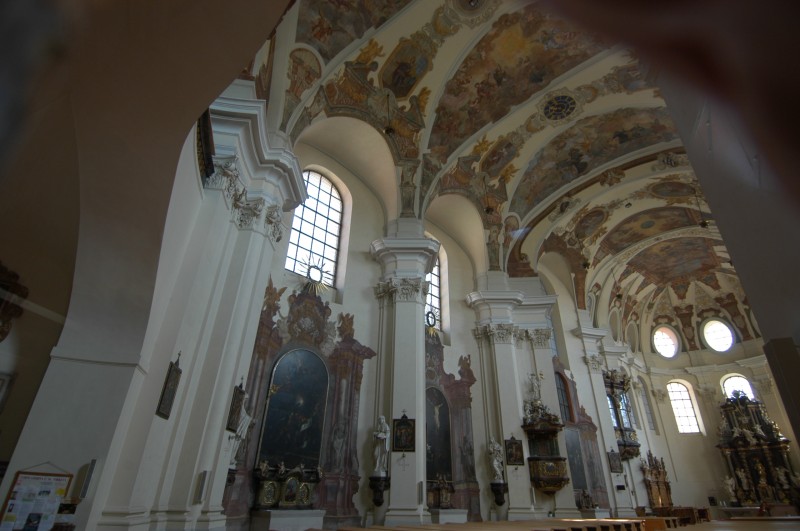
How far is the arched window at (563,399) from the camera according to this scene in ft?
44.5

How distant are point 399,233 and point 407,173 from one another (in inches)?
67.4

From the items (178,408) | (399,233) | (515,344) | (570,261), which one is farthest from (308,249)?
(570,261)

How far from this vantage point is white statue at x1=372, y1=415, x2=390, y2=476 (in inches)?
344

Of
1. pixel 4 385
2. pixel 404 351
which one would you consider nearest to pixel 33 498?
pixel 4 385

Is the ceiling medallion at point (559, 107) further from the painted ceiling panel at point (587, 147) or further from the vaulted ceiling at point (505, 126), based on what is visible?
the painted ceiling panel at point (587, 147)

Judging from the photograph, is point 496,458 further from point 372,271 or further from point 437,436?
point 372,271

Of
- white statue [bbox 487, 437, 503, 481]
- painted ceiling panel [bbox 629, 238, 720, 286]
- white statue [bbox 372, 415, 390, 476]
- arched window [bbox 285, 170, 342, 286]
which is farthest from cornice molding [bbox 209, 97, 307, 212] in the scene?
painted ceiling panel [bbox 629, 238, 720, 286]

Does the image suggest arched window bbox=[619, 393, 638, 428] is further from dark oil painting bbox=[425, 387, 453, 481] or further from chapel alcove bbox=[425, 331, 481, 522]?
dark oil painting bbox=[425, 387, 453, 481]

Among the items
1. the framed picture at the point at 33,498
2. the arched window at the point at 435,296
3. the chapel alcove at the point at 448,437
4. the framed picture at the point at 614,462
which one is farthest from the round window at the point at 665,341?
the framed picture at the point at 33,498

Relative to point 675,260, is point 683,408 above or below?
below

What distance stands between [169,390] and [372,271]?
257 inches

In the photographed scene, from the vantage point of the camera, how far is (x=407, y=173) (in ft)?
39.0

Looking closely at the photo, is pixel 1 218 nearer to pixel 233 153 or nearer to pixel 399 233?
pixel 233 153

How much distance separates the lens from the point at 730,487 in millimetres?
17953
